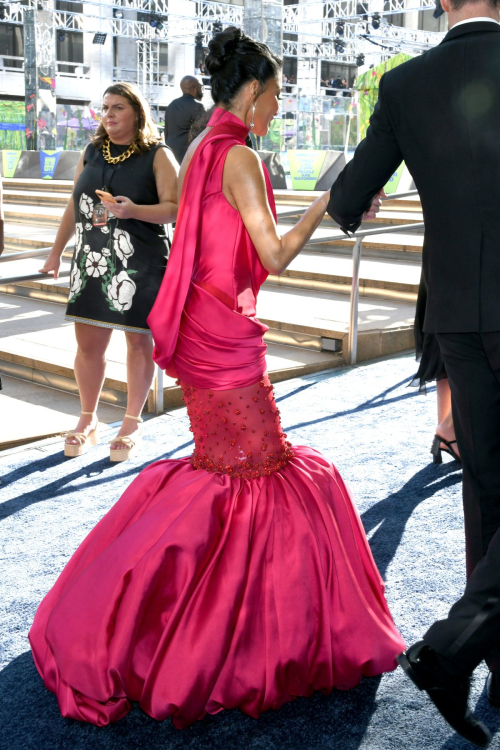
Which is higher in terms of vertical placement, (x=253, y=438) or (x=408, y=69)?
(x=408, y=69)

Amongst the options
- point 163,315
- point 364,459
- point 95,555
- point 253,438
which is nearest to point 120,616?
point 95,555

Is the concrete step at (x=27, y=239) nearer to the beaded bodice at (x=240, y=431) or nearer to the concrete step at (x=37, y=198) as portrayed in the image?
the concrete step at (x=37, y=198)

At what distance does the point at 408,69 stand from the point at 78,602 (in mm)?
1346

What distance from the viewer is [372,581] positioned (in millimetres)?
2096

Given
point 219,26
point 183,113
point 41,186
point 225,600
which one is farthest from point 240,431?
point 219,26

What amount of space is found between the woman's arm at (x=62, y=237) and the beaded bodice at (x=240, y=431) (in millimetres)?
1782

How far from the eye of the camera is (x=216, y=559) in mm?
1916

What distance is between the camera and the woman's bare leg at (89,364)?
368 cm

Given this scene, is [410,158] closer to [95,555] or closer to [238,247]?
[238,247]

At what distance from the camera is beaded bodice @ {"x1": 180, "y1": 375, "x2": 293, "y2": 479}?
2.05 meters

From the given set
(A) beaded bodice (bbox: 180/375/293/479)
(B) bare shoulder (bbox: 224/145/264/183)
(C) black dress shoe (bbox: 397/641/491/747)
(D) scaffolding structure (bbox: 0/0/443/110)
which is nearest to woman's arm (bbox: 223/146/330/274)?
(B) bare shoulder (bbox: 224/145/264/183)

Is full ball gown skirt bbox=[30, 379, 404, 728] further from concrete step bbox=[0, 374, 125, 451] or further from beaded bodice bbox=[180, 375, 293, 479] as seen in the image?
concrete step bbox=[0, 374, 125, 451]

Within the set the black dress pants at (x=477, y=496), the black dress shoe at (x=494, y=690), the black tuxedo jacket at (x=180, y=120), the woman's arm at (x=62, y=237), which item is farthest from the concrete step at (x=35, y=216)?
the black dress shoe at (x=494, y=690)

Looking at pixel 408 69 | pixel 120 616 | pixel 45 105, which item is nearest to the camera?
pixel 408 69
